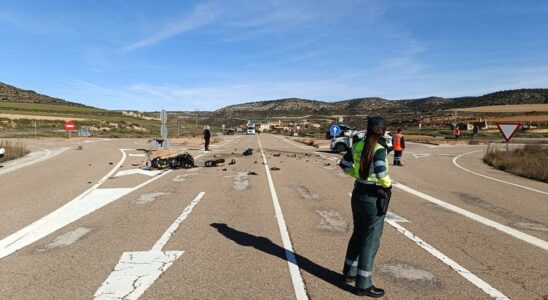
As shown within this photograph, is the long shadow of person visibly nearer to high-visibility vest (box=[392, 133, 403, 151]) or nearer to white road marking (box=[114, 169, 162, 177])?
white road marking (box=[114, 169, 162, 177])

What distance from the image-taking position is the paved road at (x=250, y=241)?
509 centimetres

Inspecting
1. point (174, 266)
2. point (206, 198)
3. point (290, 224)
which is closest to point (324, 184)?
point (206, 198)

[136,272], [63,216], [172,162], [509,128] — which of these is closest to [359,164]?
[136,272]

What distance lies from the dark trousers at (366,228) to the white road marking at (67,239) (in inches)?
172

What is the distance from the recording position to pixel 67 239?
7.11 metres

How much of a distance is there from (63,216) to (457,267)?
7109mm

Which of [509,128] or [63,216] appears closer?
[63,216]

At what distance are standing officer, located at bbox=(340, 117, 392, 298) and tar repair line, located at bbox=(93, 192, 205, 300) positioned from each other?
2.37m

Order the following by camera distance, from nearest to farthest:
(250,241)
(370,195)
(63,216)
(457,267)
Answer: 1. (370,195)
2. (457,267)
3. (250,241)
4. (63,216)

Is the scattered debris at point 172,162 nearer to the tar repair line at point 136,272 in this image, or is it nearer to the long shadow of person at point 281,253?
the long shadow of person at point 281,253

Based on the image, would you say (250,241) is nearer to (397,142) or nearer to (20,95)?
(397,142)

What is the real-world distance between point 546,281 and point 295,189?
313 inches

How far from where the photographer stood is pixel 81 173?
1669 centimetres

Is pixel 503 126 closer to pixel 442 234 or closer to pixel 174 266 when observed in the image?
pixel 442 234
